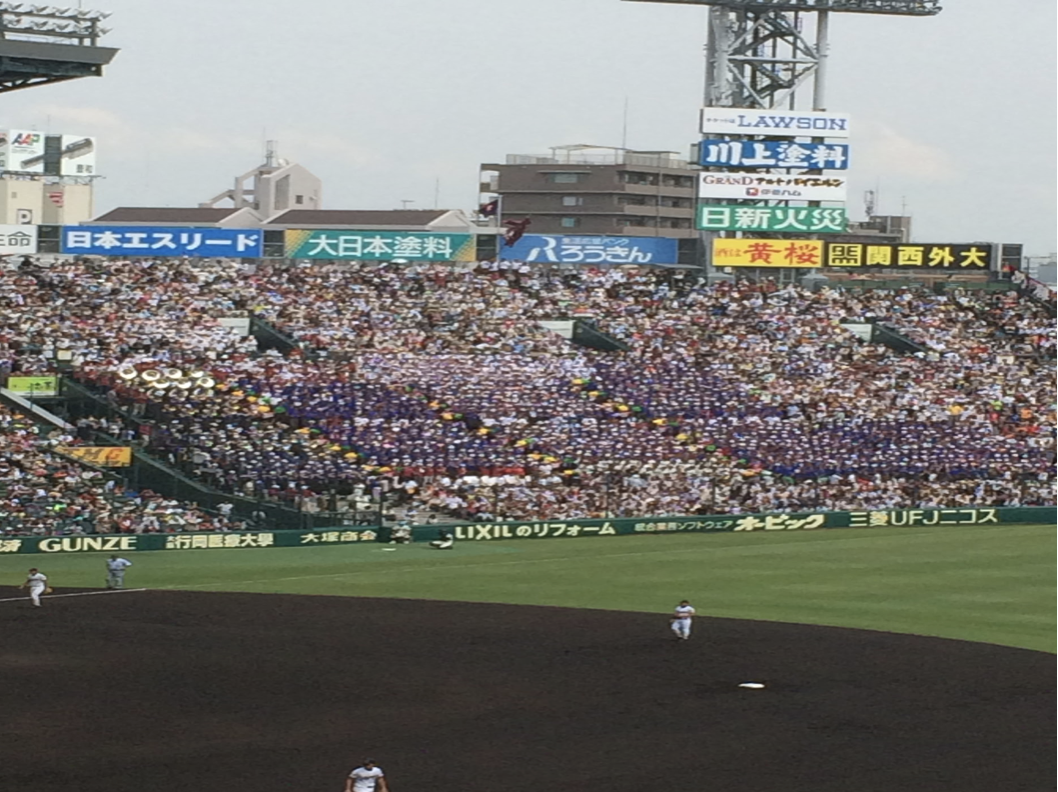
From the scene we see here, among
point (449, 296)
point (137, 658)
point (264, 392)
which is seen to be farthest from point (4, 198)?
point (137, 658)

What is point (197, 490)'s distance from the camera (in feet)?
196

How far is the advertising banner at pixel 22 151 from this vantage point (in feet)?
472

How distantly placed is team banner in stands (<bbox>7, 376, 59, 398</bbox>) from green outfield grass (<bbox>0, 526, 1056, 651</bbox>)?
12.2 meters

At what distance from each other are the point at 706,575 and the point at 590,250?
37484 mm

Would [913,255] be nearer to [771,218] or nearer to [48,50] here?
[771,218]

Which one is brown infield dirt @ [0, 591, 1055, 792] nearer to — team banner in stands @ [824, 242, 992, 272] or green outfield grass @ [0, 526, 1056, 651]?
green outfield grass @ [0, 526, 1056, 651]

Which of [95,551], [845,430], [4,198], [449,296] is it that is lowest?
[95,551]

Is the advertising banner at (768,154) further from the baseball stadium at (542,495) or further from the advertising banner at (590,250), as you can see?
the advertising banner at (590,250)

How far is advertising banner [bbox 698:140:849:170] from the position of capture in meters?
83.3

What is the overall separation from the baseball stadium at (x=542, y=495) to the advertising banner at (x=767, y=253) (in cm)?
14

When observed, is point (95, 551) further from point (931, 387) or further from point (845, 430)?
point (931, 387)

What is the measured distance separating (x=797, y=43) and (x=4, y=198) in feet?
262

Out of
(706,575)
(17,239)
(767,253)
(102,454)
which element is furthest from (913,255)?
(102,454)

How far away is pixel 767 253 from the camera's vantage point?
281ft
